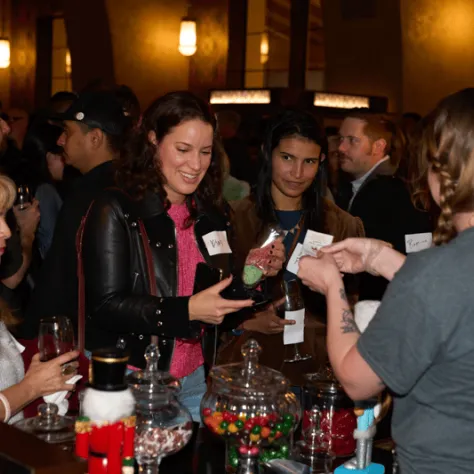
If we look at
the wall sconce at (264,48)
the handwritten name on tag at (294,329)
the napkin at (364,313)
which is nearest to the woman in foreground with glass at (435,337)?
the napkin at (364,313)

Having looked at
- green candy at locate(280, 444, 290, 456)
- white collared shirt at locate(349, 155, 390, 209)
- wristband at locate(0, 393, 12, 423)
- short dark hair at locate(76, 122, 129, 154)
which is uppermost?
short dark hair at locate(76, 122, 129, 154)

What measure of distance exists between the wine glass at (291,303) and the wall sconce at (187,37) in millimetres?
7110

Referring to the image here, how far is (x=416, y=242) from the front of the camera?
364cm

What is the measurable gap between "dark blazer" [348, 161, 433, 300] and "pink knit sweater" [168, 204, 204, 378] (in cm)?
172

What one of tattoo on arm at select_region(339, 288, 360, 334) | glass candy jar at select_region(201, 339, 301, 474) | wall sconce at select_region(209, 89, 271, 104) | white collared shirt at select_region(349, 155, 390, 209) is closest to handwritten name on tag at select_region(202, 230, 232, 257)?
glass candy jar at select_region(201, 339, 301, 474)

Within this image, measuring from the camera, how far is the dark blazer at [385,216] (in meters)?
4.36

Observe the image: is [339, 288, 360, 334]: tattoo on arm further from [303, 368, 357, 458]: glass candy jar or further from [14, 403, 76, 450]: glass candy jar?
[14, 403, 76, 450]: glass candy jar

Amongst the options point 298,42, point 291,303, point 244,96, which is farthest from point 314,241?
point 298,42

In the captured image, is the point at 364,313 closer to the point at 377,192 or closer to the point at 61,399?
the point at 61,399

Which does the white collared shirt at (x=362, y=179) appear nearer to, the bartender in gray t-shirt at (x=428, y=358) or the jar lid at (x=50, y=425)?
the jar lid at (x=50, y=425)

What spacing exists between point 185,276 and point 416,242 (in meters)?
1.28

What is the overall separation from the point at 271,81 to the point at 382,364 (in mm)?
13734

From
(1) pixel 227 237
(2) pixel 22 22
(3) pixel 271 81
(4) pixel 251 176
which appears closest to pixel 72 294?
(1) pixel 227 237

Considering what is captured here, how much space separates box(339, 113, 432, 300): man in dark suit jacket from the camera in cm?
437
